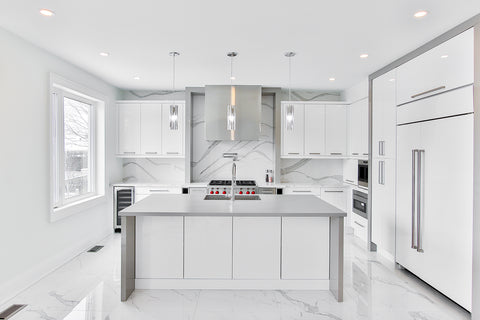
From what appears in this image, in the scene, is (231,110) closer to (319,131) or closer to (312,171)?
(319,131)

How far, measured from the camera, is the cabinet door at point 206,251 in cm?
278

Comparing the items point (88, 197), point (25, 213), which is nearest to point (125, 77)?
point (88, 197)

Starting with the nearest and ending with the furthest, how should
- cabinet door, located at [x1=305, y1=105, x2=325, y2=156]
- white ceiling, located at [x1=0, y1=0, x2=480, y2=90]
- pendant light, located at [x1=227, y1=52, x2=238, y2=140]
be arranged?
white ceiling, located at [x1=0, y1=0, x2=480, y2=90]
pendant light, located at [x1=227, y1=52, x2=238, y2=140]
cabinet door, located at [x1=305, y1=105, x2=325, y2=156]

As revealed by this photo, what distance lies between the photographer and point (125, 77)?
4.27 metres

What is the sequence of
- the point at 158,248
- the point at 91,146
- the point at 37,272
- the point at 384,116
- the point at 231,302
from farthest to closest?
the point at 91,146 < the point at 384,116 < the point at 37,272 < the point at 158,248 < the point at 231,302

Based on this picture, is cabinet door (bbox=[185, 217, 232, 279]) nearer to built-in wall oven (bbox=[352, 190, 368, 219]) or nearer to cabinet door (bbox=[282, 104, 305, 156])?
built-in wall oven (bbox=[352, 190, 368, 219])

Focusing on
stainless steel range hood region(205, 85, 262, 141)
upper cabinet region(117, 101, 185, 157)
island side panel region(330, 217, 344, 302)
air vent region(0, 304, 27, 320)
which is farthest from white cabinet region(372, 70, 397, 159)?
air vent region(0, 304, 27, 320)

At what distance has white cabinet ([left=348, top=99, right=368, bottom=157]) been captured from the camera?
421 centimetres

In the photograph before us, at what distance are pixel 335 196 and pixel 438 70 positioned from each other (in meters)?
2.60

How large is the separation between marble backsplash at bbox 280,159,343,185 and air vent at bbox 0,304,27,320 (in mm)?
4018

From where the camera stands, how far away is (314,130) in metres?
4.93

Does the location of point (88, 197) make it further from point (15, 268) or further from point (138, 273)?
point (138, 273)

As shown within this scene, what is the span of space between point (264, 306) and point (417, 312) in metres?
1.31

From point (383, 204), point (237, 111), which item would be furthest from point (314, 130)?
point (383, 204)
